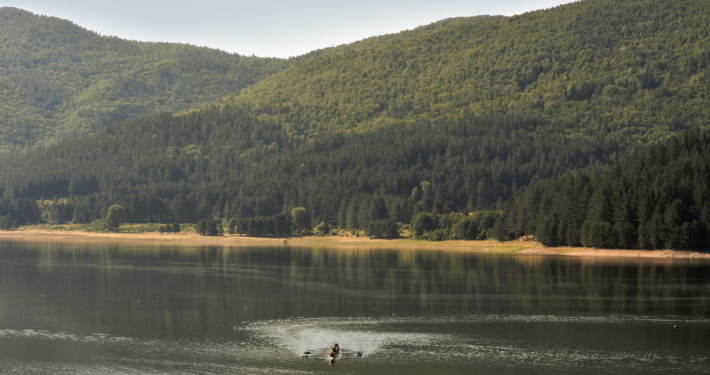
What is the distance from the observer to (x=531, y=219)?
634 feet

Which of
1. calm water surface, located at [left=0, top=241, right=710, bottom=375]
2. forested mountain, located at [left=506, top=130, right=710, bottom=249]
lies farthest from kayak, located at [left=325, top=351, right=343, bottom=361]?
forested mountain, located at [left=506, top=130, right=710, bottom=249]

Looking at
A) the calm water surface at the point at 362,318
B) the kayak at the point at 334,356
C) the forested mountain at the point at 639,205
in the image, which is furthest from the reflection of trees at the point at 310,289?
the kayak at the point at 334,356

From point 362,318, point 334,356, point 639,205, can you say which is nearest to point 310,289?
point 362,318

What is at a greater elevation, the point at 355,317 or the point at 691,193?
the point at 691,193

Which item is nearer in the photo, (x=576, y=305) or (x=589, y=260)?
(x=576, y=305)

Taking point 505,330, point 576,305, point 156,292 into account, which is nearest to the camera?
point 505,330

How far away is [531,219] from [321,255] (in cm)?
5267

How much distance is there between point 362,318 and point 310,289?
2775 centimetres

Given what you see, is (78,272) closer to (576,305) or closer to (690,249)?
(576,305)

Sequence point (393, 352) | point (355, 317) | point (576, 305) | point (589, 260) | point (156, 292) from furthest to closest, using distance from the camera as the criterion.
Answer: point (589, 260), point (156, 292), point (576, 305), point (355, 317), point (393, 352)

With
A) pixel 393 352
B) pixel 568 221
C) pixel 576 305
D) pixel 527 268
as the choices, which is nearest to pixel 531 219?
pixel 568 221

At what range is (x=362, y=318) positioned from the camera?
91.3 m

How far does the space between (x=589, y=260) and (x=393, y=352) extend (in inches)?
3736

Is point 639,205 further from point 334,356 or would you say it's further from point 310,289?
point 334,356
